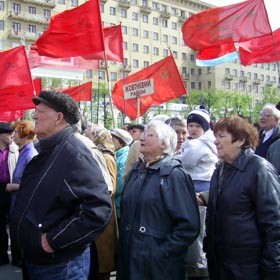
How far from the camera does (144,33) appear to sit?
70.7m

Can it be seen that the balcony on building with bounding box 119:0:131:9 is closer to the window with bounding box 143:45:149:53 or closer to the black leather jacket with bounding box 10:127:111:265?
the window with bounding box 143:45:149:53

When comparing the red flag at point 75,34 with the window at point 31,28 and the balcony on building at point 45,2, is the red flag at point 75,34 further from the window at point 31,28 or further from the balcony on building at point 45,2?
the balcony on building at point 45,2

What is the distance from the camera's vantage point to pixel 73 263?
2.66 m

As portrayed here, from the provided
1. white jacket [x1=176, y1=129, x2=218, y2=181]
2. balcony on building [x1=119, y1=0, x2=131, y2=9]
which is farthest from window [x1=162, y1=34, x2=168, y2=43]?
white jacket [x1=176, y1=129, x2=218, y2=181]

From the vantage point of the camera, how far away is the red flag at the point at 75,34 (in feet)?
27.1

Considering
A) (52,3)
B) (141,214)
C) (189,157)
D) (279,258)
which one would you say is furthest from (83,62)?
(52,3)

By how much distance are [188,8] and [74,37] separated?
244 ft

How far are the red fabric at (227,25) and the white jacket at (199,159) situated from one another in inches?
181

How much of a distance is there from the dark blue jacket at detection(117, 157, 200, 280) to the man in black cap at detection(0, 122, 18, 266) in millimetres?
3353

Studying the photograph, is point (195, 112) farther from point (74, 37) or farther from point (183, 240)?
point (74, 37)

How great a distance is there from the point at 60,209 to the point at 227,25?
21.9 ft

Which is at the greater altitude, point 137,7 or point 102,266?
point 137,7

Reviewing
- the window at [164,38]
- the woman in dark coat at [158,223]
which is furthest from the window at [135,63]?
the woman in dark coat at [158,223]

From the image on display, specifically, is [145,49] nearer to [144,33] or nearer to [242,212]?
[144,33]
